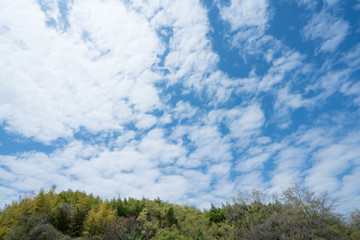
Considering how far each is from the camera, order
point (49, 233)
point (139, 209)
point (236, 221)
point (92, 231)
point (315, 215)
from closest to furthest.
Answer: point (49, 233) → point (92, 231) → point (315, 215) → point (236, 221) → point (139, 209)

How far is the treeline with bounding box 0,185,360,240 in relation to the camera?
61.9ft

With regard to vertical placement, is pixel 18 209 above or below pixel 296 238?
above

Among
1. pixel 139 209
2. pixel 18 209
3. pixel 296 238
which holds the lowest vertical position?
pixel 296 238

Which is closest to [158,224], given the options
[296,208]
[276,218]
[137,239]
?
[137,239]

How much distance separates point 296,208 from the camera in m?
23.7

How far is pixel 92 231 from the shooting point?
20.8 meters

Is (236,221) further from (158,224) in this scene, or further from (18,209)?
(18,209)

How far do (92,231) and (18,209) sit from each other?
627cm

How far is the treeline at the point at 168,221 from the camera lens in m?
18.9

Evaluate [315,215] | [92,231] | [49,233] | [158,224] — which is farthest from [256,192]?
[49,233]

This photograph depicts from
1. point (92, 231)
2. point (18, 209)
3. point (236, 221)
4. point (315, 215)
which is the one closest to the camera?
point (18, 209)

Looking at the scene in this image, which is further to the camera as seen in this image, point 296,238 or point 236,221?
point 236,221

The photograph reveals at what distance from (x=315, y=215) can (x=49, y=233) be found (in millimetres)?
23238

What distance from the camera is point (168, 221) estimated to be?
25.2 meters
